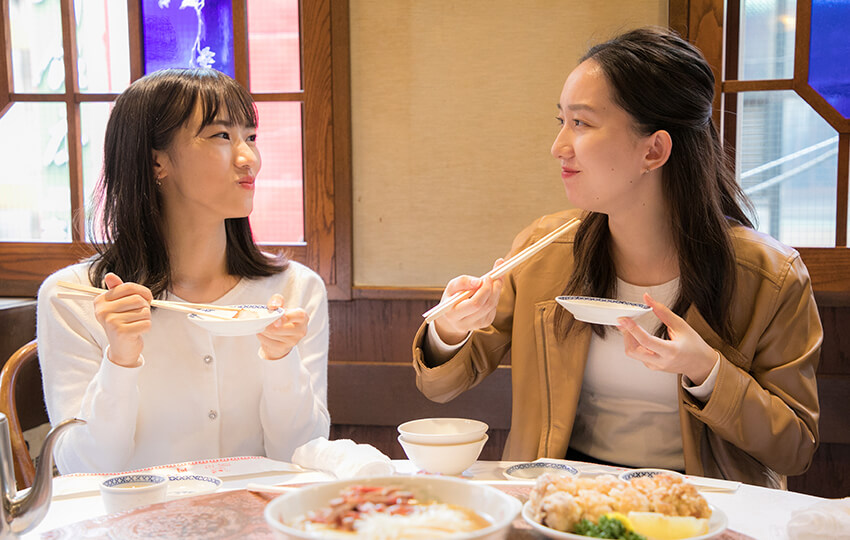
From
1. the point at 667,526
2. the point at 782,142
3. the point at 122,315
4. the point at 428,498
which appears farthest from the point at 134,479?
the point at 782,142

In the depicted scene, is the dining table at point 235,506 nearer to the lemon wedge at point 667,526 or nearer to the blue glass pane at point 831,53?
the lemon wedge at point 667,526

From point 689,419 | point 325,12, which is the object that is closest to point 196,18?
point 325,12

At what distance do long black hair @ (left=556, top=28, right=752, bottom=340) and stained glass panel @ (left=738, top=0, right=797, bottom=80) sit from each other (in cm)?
82

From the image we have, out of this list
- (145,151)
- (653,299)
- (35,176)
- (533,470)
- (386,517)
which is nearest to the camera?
(386,517)

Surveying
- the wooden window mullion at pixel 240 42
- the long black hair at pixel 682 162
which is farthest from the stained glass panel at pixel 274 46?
the long black hair at pixel 682 162

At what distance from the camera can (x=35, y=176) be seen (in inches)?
116

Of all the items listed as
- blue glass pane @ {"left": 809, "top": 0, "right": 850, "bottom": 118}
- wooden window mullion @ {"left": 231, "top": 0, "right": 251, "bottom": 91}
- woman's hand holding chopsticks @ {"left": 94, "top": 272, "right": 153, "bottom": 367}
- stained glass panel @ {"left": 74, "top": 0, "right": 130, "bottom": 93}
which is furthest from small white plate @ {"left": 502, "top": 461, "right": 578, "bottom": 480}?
stained glass panel @ {"left": 74, "top": 0, "right": 130, "bottom": 93}

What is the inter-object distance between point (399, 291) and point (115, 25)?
144 cm

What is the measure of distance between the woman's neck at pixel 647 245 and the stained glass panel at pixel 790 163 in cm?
89

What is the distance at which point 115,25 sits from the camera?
2816 mm

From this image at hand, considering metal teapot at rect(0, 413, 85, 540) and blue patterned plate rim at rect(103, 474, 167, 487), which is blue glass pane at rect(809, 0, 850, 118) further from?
metal teapot at rect(0, 413, 85, 540)

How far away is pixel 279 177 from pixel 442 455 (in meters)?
1.79

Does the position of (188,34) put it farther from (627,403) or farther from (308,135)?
(627,403)

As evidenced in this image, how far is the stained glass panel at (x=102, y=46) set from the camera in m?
2.81
